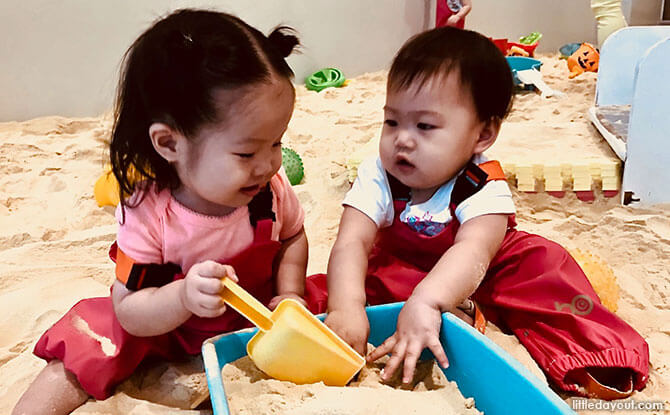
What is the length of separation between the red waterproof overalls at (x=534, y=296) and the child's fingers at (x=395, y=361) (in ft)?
0.85

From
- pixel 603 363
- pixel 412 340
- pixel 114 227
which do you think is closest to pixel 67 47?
pixel 114 227

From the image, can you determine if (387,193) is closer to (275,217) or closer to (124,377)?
(275,217)

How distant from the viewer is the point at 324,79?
3.58m

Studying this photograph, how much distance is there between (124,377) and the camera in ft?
3.21

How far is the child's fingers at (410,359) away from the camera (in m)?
0.85

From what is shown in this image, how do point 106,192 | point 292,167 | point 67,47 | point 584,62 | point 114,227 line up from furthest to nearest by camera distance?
point 584,62
point 67,47
point 292,167
point 106,192
point 114,227

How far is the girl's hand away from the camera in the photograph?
31.0 inches

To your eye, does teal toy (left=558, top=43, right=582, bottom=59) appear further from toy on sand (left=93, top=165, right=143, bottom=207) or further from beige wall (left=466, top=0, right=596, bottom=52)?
toy on sand (left=93, top=165, right=143, bottom=207)

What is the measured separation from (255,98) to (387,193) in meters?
0.44

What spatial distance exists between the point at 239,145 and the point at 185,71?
12 centimetres

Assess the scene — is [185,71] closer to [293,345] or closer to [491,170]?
[293,345]

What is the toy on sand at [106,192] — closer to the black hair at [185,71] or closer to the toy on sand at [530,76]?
the black hair at [185,71]

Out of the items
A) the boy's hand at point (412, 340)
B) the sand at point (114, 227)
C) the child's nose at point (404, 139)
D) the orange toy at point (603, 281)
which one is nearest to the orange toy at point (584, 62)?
the sand at point (114, 227)

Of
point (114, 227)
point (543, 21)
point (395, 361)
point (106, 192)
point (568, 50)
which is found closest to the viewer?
point (395, 361)
